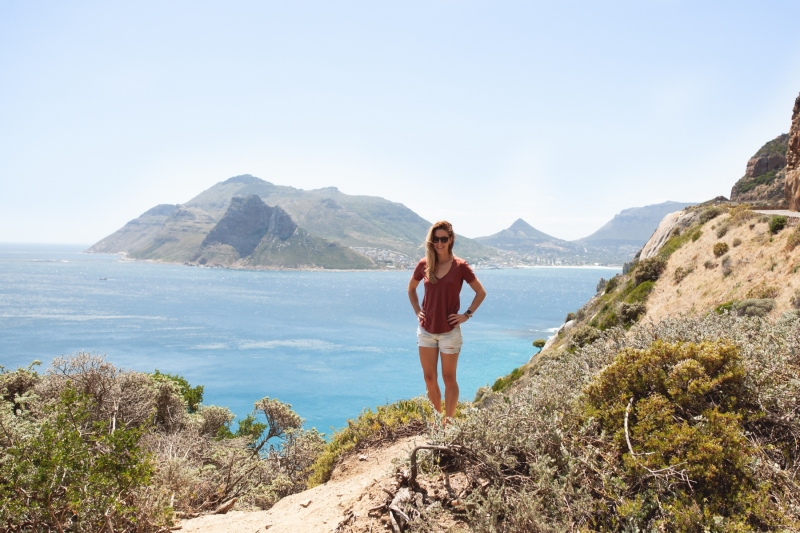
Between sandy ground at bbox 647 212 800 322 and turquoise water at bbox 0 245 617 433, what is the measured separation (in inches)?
1425

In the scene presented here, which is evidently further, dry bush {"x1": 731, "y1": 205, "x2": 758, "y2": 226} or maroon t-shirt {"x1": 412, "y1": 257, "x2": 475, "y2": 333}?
dry bush {"x1": 731, "y1": 205, "x2": 758, "y2": 226}

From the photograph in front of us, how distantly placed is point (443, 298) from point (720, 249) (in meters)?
22.1

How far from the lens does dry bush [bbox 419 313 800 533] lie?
2.79m

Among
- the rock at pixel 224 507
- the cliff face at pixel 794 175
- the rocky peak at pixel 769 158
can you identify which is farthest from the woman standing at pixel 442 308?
the rocky peak at pixel 769 158

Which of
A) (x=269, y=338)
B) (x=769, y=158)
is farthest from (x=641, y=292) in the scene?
(x=269, y=338)

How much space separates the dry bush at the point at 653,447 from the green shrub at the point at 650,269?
81.3 feet

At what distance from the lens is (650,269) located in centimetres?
2666

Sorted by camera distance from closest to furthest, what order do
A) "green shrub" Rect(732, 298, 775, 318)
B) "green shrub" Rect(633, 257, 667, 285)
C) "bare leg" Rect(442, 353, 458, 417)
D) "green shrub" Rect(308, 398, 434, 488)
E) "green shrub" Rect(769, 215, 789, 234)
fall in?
"bare leg" Rect(442, 353, 458, 417)
"green shrub" Rect(308, 398, 434, 488)
"green shrub" Rect(732, 298, 775, 318)
"green shrub" Rect(769, 215, 789, 234)
"green shrub" Rect(633, 257, 667, 285)

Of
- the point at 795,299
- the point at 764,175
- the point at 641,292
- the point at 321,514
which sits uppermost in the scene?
the point at 764,175

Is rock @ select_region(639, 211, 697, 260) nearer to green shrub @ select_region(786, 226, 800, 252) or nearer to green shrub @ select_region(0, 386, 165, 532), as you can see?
green shrub @ select_region(786, 226, 800, 252)

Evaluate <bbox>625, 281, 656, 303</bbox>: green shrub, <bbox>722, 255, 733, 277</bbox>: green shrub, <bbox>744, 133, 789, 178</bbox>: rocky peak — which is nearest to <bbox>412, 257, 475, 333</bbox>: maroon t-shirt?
<bbox>722, 255, 733, 277</bbox>: green shrub

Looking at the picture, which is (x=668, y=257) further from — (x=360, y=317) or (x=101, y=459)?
(x=360, y=317)

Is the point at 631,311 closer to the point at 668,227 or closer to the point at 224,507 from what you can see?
the point at 668,227

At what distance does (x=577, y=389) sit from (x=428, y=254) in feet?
8.21
